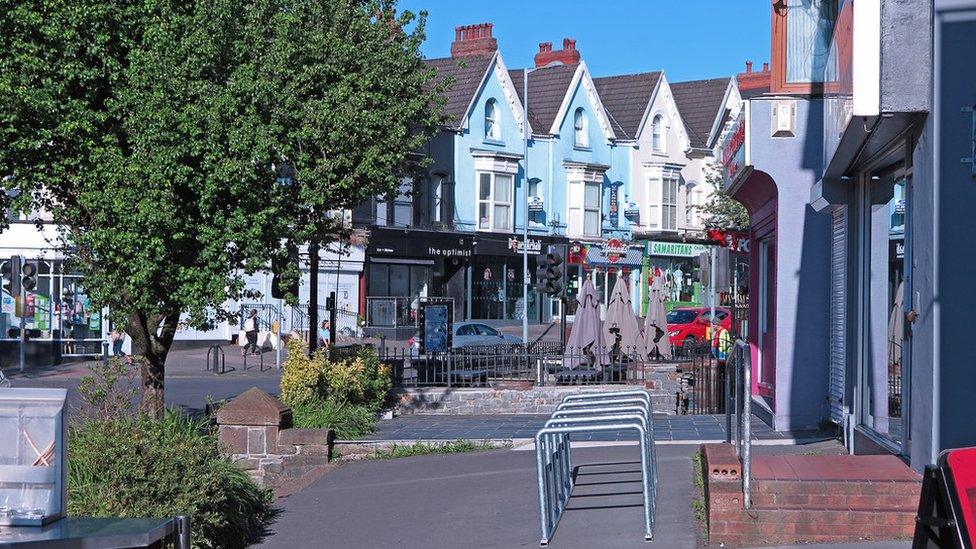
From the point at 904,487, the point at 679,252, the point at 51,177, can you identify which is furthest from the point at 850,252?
the point at 679,252

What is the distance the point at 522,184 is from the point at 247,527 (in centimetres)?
4021

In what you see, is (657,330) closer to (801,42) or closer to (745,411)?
(801,42)

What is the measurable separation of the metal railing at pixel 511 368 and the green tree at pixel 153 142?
6128mm

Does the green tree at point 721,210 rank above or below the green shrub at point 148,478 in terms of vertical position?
above

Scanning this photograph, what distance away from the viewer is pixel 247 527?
10961 mm

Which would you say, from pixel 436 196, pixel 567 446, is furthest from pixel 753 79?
pixel 567 446

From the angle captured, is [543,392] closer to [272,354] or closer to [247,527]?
[247,527]

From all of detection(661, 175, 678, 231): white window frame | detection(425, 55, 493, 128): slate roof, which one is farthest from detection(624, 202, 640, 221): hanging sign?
detection(425, 55, 493, 128): slate roof

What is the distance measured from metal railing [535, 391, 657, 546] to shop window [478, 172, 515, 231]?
125 ft

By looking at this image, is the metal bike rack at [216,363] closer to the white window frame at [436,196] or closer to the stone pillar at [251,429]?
the white window frame at [436,196]

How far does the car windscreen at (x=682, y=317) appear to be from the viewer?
139 ft

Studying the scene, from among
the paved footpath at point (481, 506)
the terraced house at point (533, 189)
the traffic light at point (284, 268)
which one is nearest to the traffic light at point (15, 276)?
the terraced house at point (533, 189)

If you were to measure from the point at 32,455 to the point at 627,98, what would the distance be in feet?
175

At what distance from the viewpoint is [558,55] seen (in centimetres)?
5538
